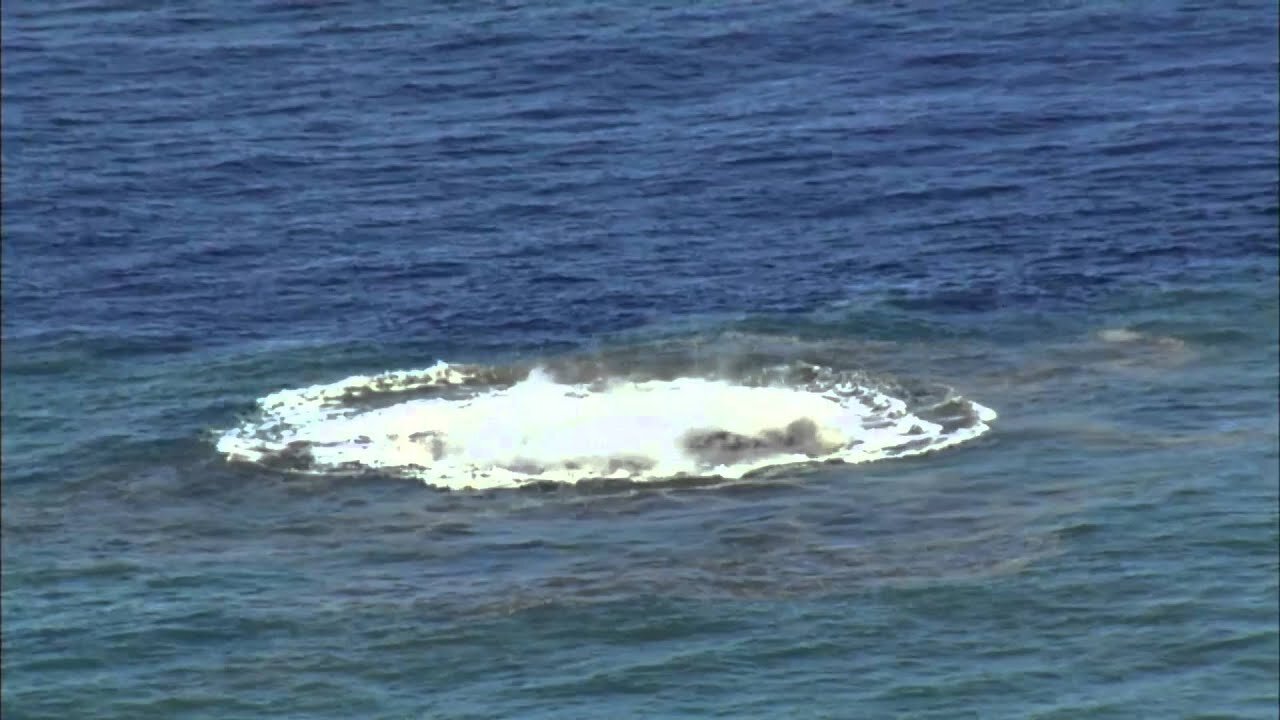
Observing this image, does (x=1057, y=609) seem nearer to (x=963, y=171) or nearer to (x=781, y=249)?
(x=781, y=249)

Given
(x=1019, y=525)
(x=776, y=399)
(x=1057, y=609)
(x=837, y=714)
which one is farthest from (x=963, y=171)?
(x=837, y=714)

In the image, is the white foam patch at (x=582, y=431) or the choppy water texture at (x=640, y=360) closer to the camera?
the choppy water texture at (x=640, y=360)

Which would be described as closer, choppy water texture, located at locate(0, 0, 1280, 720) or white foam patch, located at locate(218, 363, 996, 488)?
choppy water texture, located at locate(0, 0, 1280, 720)

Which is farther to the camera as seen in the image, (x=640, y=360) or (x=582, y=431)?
(x=640, y=360)
